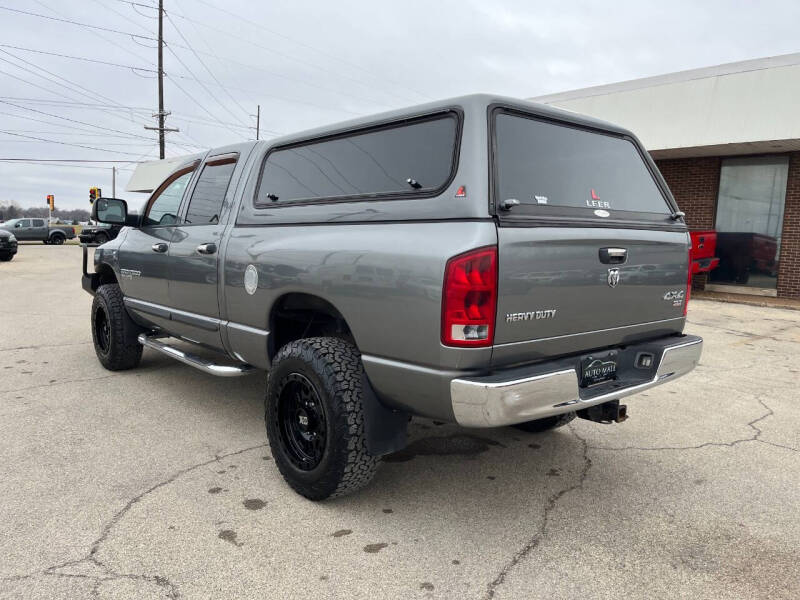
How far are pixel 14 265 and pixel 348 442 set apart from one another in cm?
2000

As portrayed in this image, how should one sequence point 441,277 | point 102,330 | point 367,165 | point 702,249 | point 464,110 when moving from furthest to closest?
point 702,249, point 102,330, point 367,165, point 464,110, point 441,277

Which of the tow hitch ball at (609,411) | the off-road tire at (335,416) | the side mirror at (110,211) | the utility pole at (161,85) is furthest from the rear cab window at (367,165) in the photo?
the utility pole at (161,85)

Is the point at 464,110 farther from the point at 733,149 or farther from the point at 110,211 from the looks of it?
the point at 733,149

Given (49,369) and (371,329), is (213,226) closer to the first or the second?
(371,329)

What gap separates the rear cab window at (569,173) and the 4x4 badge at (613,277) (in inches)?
10.8

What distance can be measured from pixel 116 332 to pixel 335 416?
342cm

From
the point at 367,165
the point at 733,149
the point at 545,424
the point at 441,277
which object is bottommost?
the point at 545,424

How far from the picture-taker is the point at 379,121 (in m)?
3.18

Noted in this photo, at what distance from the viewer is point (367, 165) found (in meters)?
3.19

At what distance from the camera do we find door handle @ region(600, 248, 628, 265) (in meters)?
2.95

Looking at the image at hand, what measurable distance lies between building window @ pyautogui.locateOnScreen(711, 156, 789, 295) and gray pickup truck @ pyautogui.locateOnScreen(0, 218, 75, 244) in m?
34.1

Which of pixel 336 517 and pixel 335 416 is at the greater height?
pixel 335 416

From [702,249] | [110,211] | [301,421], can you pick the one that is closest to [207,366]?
[301,421]

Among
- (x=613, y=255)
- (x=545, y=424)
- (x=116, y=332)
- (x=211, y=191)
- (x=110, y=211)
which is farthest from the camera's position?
(x=116, y=332)
